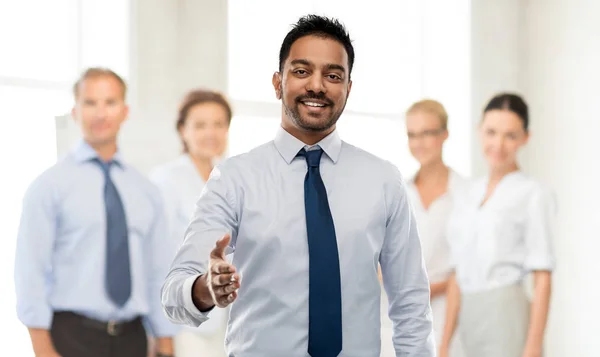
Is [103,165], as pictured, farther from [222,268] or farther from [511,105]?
[511,105]

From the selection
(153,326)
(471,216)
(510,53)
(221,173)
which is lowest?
(153,326)

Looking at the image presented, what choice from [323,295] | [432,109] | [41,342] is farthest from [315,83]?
[432,109]

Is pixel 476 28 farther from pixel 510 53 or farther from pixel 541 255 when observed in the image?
pixel 541 255

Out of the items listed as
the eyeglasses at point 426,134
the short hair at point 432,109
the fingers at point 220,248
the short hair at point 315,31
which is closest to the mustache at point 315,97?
the short hair at point 315,31

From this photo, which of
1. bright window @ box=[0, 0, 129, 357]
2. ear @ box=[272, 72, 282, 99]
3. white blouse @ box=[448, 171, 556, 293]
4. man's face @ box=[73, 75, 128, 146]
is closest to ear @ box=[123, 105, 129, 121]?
man's face @ box=[73, 75, 128, 146]

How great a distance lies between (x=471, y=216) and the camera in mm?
4289

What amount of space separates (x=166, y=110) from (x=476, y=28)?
7.48ft

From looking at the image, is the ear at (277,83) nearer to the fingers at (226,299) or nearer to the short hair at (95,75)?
the fingers at (226,299)

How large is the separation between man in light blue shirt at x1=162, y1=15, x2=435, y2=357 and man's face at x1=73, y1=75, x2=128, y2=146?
200 cm

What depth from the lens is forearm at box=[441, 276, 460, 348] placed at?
420cm

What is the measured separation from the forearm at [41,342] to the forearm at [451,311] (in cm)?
208

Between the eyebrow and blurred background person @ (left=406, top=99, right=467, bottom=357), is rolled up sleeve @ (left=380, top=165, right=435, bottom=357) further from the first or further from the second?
blurred background person @ (left=406, top=99, right=467, bottom=357)

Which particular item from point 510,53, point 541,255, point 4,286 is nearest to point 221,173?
point 4,286

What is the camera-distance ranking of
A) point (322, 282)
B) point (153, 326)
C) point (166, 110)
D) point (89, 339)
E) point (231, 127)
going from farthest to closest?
point (231, 127)
point (166, 110)
point (153, 326)
point (89, 339)
point (322, 282)
